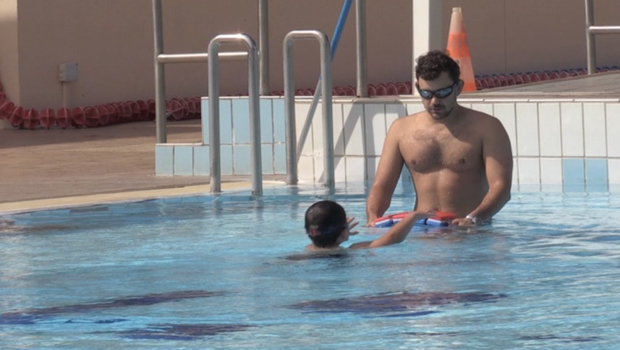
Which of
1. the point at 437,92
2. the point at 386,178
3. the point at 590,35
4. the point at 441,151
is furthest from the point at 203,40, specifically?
the point at 437,92

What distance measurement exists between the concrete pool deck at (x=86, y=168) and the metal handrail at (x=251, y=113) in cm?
21

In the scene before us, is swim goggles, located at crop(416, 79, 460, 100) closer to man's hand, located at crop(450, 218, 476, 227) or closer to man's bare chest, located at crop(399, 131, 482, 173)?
man's bare chest, located at crop(399, 131, 482, 173)

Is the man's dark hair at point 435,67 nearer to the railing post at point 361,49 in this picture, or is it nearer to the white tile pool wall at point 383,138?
the white tile pool wall at point 383,138

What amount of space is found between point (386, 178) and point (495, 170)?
1.82 ft

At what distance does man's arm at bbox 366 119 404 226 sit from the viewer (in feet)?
21.1

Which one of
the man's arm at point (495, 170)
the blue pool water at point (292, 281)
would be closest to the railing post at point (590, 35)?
the blue pool water at point (292, 281)

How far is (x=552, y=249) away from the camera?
595 centimetres

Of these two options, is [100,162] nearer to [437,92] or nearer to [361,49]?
[361,49]

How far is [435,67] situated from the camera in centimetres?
604

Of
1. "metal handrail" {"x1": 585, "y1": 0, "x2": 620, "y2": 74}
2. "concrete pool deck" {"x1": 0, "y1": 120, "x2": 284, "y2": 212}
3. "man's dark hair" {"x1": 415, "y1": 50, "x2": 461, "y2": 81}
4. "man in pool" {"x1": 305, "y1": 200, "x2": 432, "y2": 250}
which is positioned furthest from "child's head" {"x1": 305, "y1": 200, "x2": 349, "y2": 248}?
"metal handrail" {"x1": 585, "y1": 0, "x2": 620, "y2": 74}

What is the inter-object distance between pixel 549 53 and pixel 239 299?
61.2 ft

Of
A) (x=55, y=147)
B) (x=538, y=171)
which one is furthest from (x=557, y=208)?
(x=55, y=147)

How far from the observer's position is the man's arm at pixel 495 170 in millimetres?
6117

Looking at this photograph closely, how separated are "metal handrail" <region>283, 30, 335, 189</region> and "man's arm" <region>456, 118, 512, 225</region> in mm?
2304
